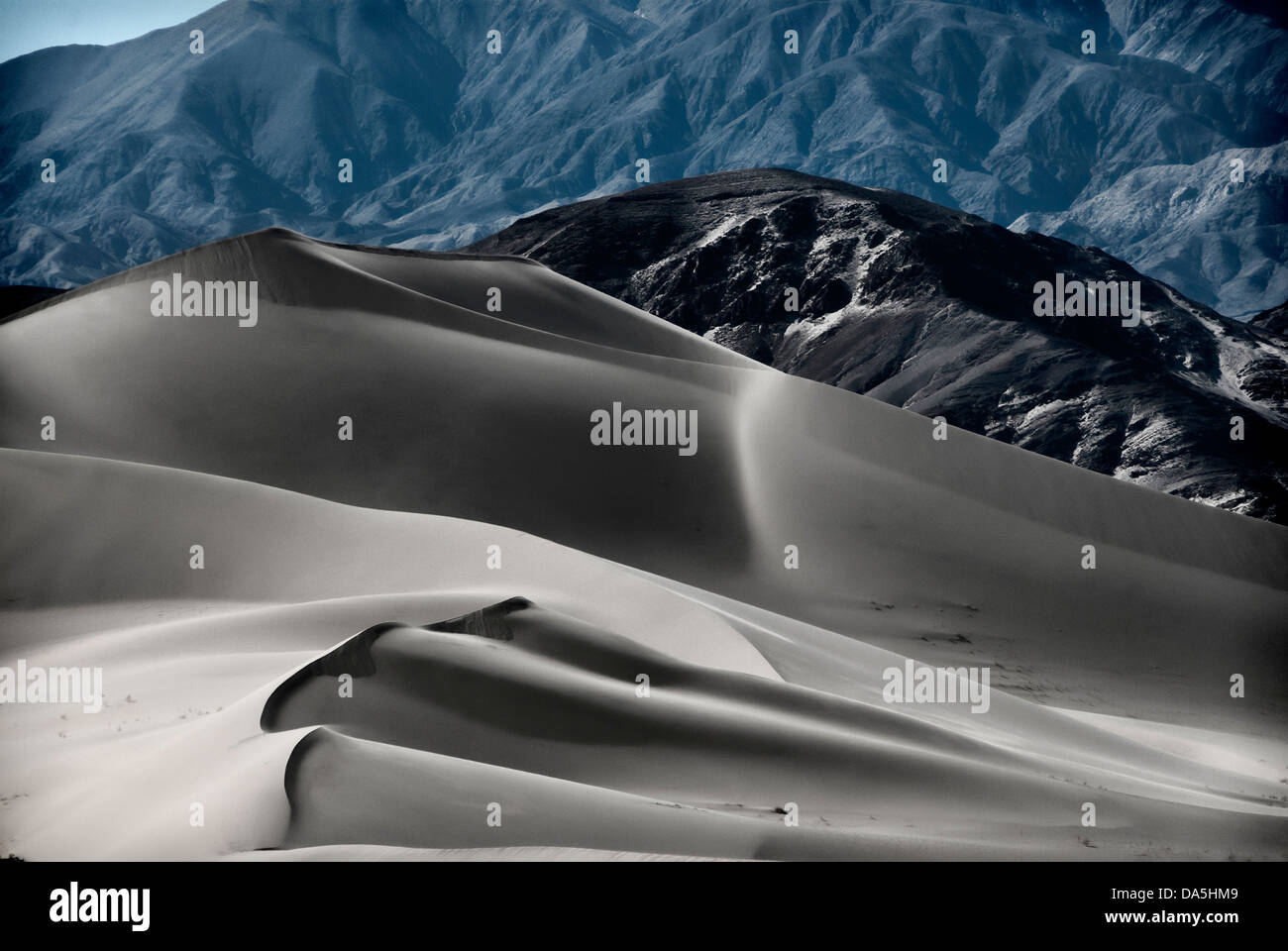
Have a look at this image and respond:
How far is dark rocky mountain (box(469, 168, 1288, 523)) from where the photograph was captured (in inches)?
2842

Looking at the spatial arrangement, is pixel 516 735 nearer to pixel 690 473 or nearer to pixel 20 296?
pixel 690 473

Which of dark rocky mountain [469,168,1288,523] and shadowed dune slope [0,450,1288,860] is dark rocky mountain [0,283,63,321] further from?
shadowed dune slope [0,450,1288,860]

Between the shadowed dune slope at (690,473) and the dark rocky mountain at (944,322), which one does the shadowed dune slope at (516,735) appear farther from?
the dark rocky mountain at (944,322)

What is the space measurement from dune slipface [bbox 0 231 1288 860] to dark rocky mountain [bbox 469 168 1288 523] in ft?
115

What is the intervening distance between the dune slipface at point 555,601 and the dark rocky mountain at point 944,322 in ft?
115

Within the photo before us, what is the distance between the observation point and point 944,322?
87.3 m

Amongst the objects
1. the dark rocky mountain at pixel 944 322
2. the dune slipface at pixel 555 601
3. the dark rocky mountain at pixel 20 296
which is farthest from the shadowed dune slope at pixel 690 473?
the dark rocky mountain at pixel 20 296

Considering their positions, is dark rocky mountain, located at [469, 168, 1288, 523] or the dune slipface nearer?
the dune slipface

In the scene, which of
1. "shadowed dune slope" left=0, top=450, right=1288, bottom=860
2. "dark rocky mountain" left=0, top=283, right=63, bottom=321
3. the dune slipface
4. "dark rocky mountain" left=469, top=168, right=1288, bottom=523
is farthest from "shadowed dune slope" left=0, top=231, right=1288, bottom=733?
"dark rocky mountain" left=0, top=283, right=63, bottom=321

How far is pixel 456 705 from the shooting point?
49.1 feet

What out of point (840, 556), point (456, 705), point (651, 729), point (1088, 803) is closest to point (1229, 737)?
point (840, 556)

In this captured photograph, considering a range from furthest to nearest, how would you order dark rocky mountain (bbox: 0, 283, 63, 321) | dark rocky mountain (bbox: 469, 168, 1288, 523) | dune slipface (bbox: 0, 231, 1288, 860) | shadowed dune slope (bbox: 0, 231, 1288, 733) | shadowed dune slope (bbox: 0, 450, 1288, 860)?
dark rocky mountain (bbox: 0, 283, 63, 321) < dark rocky mountain (bbox: 469, 168, 1288, 523) < shadowed dune slope (bbox: 0, 231, 1288, 733) < dune slipface (bbox: 0, 231, 1288, 860) < shadowed dune slope (bbox: 0, 450, 1288, 860)
